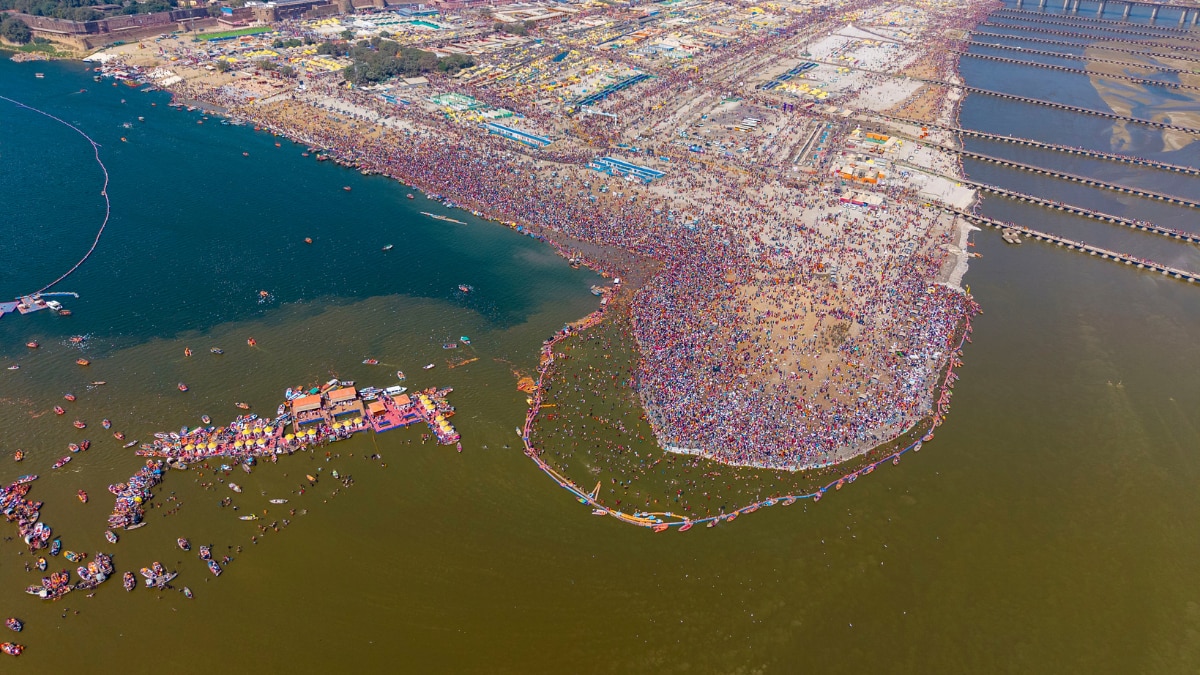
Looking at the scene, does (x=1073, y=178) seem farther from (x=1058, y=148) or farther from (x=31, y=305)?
(x=31, y=305)

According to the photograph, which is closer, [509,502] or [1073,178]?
[509,502]

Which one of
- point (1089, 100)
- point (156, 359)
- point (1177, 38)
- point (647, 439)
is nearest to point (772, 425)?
point (647, 439)

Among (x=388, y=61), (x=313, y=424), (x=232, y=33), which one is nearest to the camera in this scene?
(x=313, y=424)

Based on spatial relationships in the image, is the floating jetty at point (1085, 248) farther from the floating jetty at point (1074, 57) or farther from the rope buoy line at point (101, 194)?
the rope buoy line at point (101, 194)

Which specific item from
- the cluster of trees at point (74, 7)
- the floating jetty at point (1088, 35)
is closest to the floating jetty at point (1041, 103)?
the floating jetty at point (1088, 35)

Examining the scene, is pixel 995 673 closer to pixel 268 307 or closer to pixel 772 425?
pixel 772 425

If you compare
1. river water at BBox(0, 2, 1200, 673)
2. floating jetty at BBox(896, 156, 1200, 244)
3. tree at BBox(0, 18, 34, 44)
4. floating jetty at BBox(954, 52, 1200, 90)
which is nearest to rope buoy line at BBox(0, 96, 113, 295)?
river water at BBox(0, 2, 1200, 673)

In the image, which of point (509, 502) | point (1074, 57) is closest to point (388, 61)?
point (509, 502)

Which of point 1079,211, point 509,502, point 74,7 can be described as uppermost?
point 74,7
